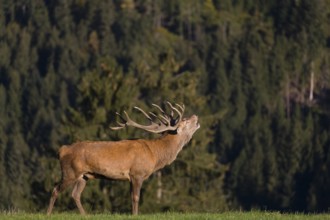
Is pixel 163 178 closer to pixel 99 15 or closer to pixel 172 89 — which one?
pixel 172 89

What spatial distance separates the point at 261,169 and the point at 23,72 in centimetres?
6110

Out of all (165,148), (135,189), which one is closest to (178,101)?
(165,148)

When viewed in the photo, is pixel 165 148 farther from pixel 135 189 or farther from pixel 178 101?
pixel 178 101

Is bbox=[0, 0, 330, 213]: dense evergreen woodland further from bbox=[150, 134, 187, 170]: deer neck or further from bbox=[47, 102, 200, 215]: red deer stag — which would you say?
bbox=[47, 102, 200, 215]: red deer stag

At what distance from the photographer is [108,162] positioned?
75.7 ft

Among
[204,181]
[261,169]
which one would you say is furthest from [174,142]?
[261,169]

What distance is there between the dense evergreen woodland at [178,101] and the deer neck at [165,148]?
71.4 feet

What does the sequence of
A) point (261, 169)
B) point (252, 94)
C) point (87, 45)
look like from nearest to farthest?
point (261, 169)
point (252, 94)
point (87, 45)

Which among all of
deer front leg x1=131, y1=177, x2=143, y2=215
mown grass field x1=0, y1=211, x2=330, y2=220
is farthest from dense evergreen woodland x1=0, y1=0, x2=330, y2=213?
mown grass field x1=0, y1=211, x2=330, y2=220

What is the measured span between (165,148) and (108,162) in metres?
1.72

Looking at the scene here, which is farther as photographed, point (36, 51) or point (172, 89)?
point (36, 51)

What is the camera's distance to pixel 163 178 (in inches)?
2320

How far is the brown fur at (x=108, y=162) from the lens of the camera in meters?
22.8

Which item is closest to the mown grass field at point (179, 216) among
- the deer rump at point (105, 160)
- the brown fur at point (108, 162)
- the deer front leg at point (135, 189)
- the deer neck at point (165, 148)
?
the deer front leg at point (135, 189)
